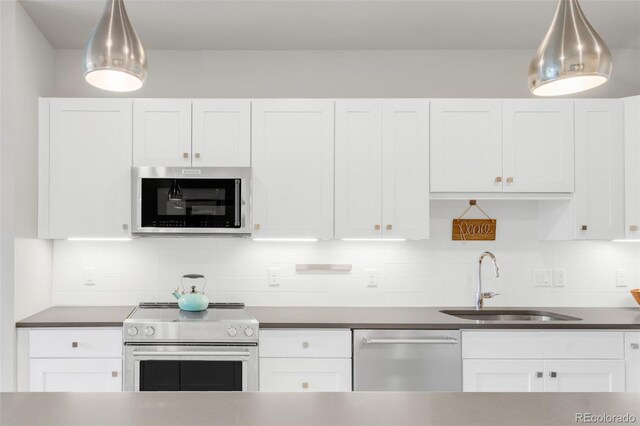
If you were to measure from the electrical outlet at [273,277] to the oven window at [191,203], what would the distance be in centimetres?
50

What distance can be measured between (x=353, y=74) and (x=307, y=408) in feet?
8.44

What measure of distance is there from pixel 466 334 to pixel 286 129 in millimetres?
1566

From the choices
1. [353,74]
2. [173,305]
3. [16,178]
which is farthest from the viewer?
[353,74]

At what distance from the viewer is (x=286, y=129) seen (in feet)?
9.41

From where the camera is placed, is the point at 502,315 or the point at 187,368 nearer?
the point at 187,368

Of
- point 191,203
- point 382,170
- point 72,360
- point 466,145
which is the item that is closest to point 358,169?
point 382,170

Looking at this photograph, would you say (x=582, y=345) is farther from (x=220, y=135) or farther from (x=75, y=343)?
(x=75, y=343)

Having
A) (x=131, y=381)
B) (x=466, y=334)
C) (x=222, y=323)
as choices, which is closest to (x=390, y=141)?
(x=466, y=334)

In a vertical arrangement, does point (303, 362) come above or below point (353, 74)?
below

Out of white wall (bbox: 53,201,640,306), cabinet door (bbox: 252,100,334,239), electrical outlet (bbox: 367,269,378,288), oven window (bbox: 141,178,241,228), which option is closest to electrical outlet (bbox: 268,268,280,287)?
white wall (bbox: 53,201,640,306)

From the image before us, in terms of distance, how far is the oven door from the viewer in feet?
8.12

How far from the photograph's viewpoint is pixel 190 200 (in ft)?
9.20

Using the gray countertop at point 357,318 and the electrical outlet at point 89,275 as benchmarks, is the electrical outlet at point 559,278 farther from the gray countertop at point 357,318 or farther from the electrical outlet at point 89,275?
the electrical outlet at point 89,275

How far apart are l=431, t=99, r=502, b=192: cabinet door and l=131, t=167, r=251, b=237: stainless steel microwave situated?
117 cm
